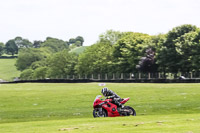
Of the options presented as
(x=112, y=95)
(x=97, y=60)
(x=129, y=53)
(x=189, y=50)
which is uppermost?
(x=129, y=53)

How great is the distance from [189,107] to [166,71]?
81.6m

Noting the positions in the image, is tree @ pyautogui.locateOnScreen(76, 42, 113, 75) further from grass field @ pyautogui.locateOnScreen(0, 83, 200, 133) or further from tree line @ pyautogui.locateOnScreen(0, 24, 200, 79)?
grass field @ pyautogui.locateOnScreen(0, 83, 200, 133)

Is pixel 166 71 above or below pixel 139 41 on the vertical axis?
below

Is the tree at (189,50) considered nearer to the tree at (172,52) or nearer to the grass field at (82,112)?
the tree at (172,52)

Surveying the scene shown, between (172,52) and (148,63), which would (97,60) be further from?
(172,52)

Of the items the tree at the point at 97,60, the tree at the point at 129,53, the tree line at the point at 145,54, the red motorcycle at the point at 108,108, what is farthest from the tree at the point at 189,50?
the red motorcycle at the point at 108,108

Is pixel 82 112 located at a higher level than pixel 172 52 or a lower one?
lower

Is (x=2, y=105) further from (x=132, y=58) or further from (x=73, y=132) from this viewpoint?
(x=132, y=58)

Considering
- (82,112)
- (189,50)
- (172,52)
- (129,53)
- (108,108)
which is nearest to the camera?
(108,108)

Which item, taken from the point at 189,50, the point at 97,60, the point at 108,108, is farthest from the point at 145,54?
the point at 108,108

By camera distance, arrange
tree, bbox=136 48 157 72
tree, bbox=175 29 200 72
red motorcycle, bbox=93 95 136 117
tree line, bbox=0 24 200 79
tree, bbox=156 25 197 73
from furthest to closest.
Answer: tree, bbox=136 48 157 72 → tree, bbox=156 25 197 73 → tree line, bbox=0 24 200 79 → tree, bbox=175 29 200 72 → red motorcycle, bbox=93 95 136 117

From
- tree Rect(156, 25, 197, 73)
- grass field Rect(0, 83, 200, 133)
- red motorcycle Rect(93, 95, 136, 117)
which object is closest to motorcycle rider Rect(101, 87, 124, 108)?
red motorcycle Rect(93, 95, 136, 117)

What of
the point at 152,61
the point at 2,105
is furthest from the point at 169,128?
the point at 152,61

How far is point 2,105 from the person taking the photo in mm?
42156
